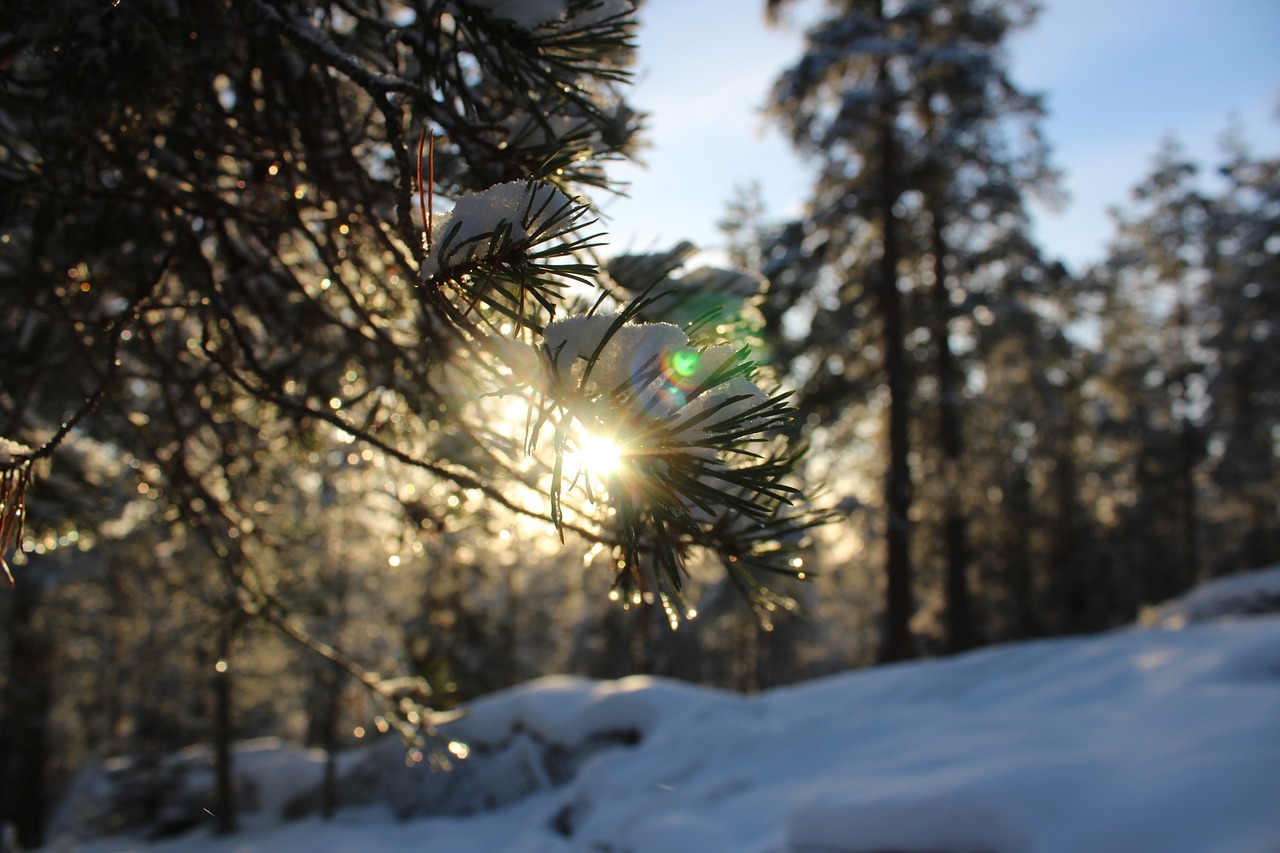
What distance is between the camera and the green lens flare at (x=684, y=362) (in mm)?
1038

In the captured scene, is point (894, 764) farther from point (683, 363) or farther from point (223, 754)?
point (223, 754)

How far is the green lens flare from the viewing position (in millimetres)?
1038

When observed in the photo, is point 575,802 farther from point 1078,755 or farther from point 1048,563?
point 1048,563

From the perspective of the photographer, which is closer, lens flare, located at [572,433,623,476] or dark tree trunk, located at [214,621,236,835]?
lens flare, located at [572,433,623,476]

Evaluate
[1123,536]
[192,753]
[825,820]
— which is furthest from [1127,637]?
[1123,536]

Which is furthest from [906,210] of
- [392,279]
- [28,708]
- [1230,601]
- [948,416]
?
[28,708]

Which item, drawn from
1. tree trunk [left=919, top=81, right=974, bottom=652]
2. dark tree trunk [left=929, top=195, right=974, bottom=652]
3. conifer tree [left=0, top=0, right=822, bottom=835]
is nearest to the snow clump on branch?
conifer tree [left=0, top=0, right=822, bottom=835]

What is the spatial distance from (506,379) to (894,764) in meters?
3.66

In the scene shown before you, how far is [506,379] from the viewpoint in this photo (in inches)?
47.9

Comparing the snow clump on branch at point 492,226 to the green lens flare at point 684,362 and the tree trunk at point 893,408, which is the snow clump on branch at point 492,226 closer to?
the green lens flare at point 684,362

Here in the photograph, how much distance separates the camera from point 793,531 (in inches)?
61.4

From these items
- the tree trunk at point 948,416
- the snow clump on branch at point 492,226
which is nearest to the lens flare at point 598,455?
the snow clump on branch at point 492,226

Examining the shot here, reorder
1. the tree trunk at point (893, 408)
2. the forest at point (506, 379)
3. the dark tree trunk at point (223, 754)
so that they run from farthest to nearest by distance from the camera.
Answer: the dark tree trunk at point (223, 754) < the tree trunk at point (893, 408) < the forest at point (506, 379)

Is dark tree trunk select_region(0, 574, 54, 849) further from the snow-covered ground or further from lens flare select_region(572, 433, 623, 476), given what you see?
lens flare select_region(572, 433, 623, 476)
